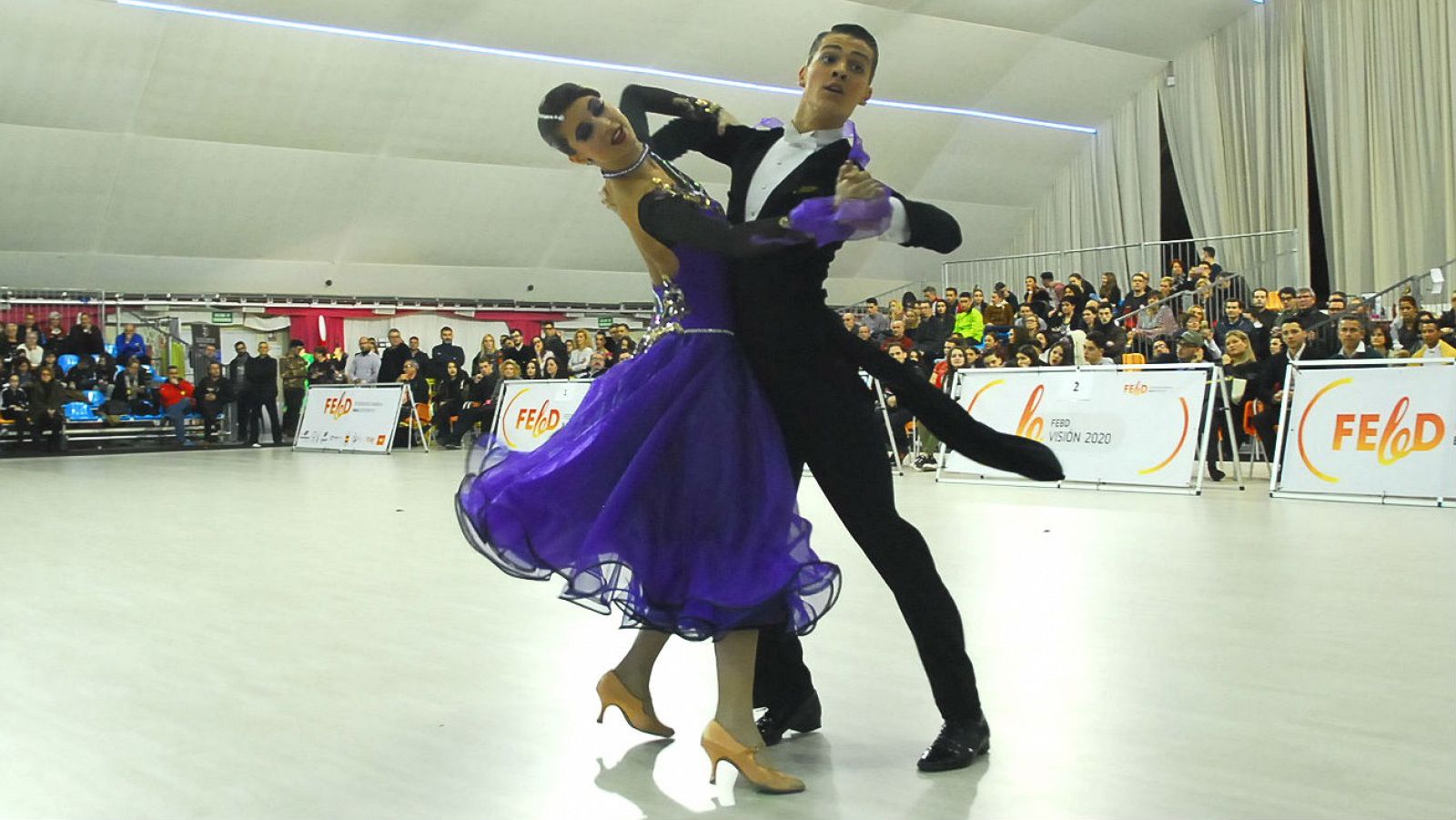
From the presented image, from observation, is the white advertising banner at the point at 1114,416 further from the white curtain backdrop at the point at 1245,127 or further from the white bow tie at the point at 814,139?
the white curtain backdrop at the point at 1245,127

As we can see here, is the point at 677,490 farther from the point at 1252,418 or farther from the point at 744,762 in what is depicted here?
the point at 1252,418

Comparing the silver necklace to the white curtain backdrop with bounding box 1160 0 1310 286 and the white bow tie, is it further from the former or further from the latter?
the white curtain backdrop with bounding box 1160 0 1310 286

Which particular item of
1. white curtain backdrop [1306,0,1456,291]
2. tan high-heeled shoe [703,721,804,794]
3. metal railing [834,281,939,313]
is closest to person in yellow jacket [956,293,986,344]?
white curtain backdrop [1306,0,1456,291]

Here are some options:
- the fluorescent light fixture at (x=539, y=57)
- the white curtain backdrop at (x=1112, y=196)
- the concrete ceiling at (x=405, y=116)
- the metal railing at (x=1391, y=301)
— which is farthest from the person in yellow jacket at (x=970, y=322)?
the white curtain backdrop at (x=1112, y=196)

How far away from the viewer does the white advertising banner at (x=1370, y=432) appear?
7.62 meters

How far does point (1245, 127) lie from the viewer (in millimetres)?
19734

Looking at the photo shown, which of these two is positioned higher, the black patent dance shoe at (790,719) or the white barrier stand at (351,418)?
the white barrier stand at (351,418)

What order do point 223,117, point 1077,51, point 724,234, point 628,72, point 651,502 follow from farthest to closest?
1. point 1077,51
2. point 628,72
3. point 223,117
4. point 651,502
5. point 724,234

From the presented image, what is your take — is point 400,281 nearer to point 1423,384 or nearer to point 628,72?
point 628,72

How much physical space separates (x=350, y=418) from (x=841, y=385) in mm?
14606

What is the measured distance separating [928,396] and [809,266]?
37cm

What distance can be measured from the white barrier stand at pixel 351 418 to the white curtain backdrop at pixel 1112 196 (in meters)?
11.5

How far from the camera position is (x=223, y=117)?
17500 millimetres

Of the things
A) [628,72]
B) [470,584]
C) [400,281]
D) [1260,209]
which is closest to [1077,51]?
[1260,209]
